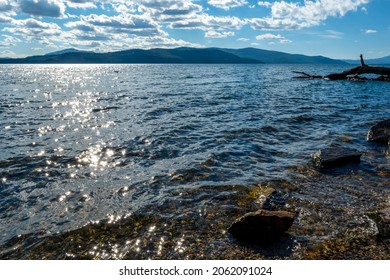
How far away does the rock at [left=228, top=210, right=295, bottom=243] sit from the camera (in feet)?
28.5


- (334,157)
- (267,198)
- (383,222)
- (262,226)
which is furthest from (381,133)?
(262,226)

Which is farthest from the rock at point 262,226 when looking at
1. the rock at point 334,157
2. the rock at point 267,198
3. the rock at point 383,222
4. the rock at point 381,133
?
the rock at point 381,133

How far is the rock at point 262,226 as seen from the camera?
342 inches

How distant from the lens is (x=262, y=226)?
8.68 m

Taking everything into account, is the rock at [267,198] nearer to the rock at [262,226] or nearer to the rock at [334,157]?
the rock at [262,226]

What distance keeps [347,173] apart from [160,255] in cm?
966

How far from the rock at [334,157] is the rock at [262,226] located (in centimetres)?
678

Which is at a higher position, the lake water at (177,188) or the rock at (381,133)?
the rock at (381,133)

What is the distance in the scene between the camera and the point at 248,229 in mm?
8734

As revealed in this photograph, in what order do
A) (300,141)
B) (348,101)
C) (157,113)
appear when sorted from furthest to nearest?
1. (348,101)
2. (157,113)
3. (300,141)

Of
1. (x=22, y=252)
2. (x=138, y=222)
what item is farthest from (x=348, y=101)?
(x=22, y=252)

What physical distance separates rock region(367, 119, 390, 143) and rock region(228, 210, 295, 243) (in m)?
13.4

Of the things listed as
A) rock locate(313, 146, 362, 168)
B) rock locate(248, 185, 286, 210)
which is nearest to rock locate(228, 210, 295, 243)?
rock locate(248, 185, 286, 210)
